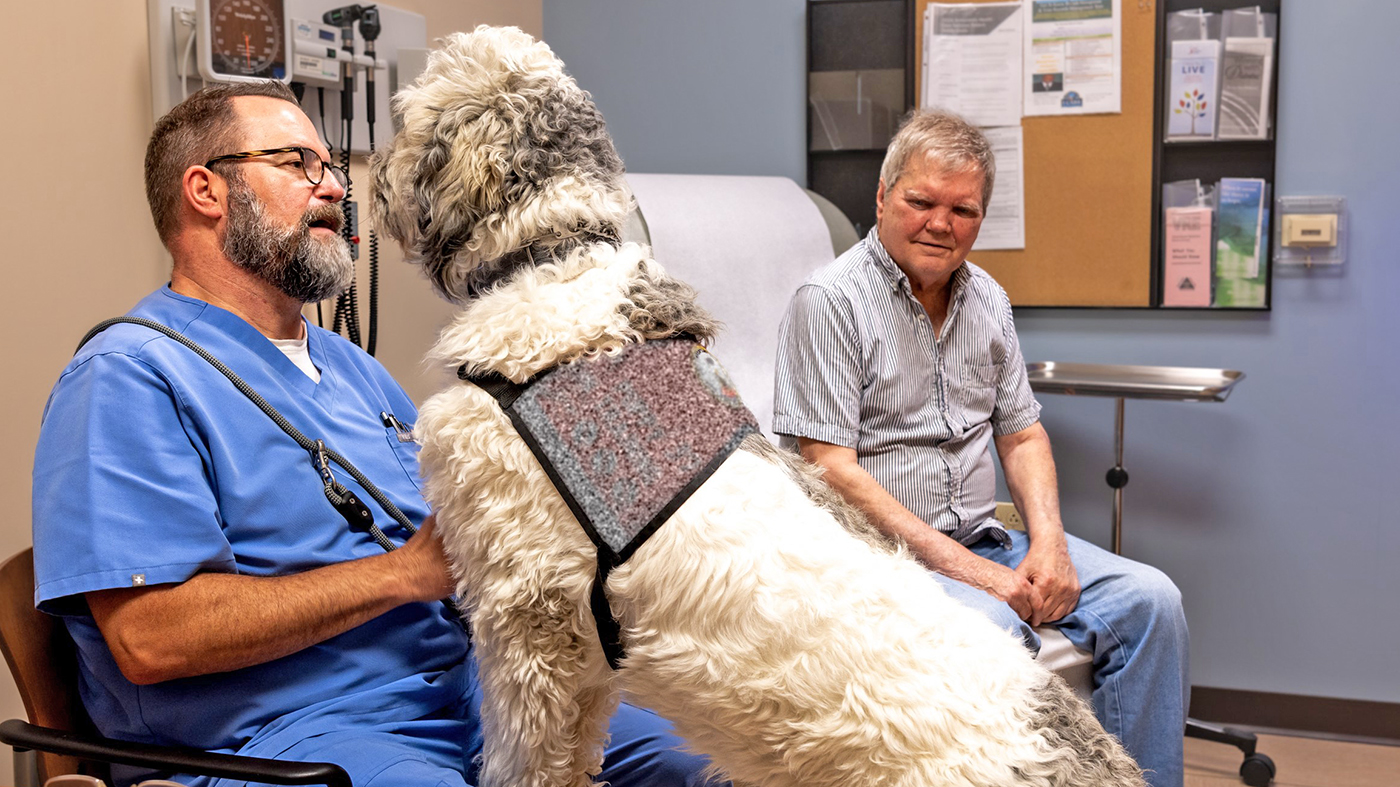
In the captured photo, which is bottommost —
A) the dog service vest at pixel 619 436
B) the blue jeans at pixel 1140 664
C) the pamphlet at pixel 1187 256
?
the blue jeans at pixel 1140 664

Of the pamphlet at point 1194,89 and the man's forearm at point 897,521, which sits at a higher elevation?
the pamphlet at point 1194,89

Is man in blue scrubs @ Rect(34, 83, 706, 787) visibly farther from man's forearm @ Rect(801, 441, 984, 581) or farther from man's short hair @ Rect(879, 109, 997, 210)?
man's short hair @ Rect(879, 109, 997, 210)

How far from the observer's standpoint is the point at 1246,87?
287cm

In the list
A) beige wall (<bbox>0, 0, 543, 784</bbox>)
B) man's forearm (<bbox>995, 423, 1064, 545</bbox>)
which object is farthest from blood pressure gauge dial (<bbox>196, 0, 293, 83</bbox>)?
man's forearm (<bbox>995, 423, 1064, 545</bbox>)

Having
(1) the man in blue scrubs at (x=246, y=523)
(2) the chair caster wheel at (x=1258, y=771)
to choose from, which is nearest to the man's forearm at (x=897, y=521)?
(1) the man in blue scrubs at (x=246, y=523)

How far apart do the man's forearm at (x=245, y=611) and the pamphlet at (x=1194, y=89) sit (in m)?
2.58

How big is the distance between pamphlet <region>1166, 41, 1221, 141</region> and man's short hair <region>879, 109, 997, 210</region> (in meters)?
1.06

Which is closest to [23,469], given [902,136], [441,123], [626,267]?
[441,123]

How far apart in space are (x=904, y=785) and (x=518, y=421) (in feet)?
1.71

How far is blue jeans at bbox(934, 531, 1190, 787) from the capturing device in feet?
6.43

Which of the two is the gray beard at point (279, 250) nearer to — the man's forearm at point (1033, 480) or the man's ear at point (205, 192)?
the man's ear at point (205, 192)

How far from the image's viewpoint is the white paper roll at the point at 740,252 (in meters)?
2.73

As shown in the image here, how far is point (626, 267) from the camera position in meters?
1.16

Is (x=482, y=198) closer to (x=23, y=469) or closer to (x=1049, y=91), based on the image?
(x=23, y=469)
